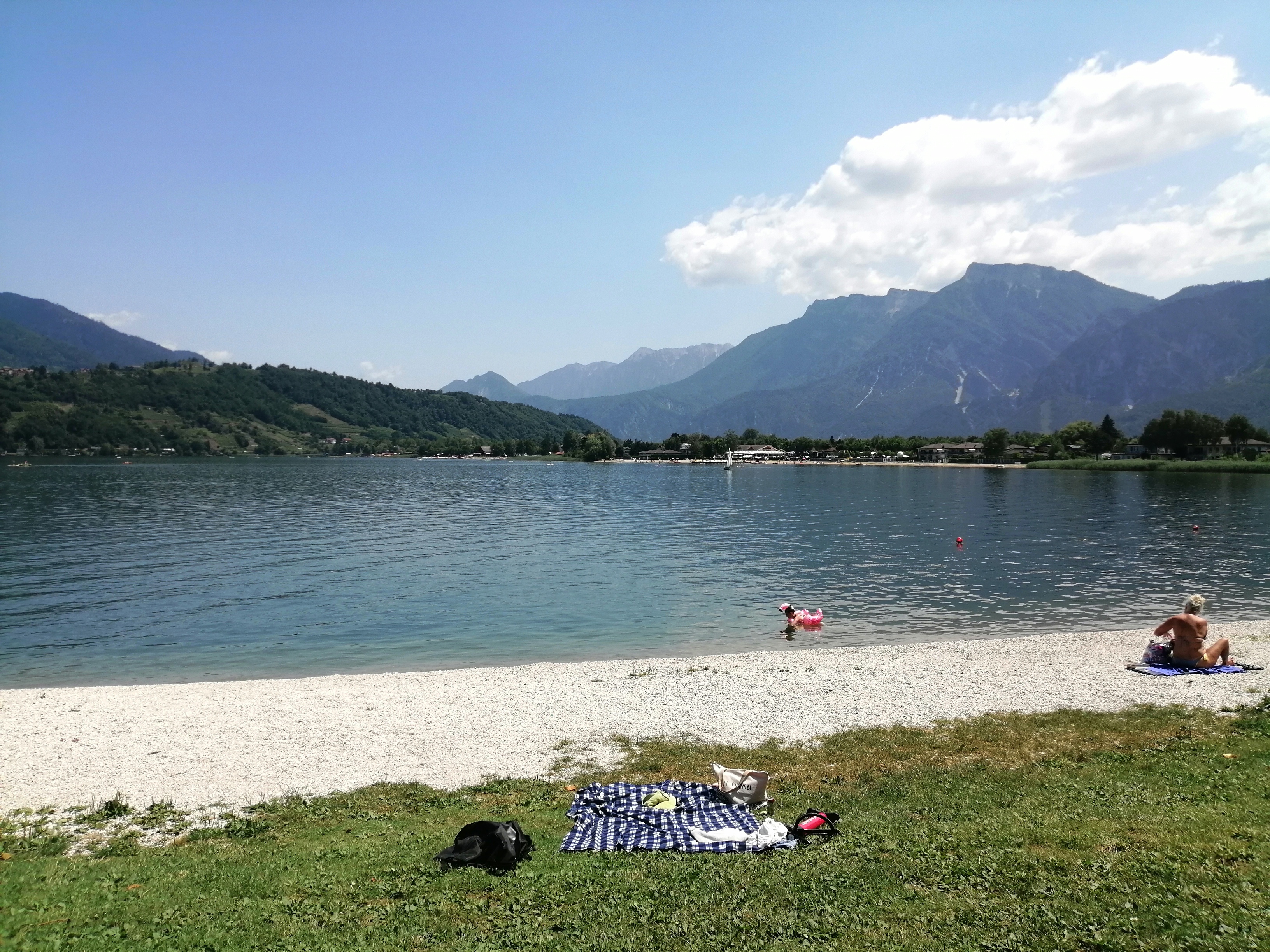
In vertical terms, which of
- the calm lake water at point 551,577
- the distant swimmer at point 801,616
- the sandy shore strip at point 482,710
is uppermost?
the sandy shore strip at point 482,710

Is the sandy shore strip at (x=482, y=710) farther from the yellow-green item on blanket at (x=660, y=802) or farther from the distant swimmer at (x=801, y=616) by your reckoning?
the distant swimmer at (x=801, y=616)

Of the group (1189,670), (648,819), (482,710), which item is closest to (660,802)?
(648,819)

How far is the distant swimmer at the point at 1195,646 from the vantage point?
20.7m

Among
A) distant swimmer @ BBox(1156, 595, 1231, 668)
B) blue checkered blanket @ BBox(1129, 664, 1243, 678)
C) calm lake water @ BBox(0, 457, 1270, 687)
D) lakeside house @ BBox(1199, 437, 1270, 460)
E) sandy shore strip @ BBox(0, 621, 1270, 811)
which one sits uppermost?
lakeside house @ BBox(1199, 437, 1270, 460)

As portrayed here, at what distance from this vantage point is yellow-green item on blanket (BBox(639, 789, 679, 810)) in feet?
37.6

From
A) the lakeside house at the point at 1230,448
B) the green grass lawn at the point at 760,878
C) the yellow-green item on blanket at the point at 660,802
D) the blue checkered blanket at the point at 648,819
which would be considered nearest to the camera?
the green grass lawn at the point at 760,878

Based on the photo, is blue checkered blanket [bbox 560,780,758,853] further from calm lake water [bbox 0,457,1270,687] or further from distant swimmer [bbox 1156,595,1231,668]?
distant swimmer [bbox 1156,595,1231,668]

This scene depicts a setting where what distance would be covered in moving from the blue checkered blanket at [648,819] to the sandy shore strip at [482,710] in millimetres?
2964

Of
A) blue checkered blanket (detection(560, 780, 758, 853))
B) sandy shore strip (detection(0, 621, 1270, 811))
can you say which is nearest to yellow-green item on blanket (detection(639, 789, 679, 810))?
blue checkered blanket (detection(560, 780, 758, 853))

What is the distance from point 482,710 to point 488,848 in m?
9.67

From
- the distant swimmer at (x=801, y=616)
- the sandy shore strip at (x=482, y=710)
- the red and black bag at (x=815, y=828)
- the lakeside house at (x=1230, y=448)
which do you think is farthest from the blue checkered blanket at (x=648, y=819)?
the lakeside house at (x=1230, y=448)

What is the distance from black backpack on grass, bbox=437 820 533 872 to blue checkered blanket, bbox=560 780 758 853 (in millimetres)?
645

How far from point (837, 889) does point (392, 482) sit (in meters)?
150

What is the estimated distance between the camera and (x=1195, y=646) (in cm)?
2080
